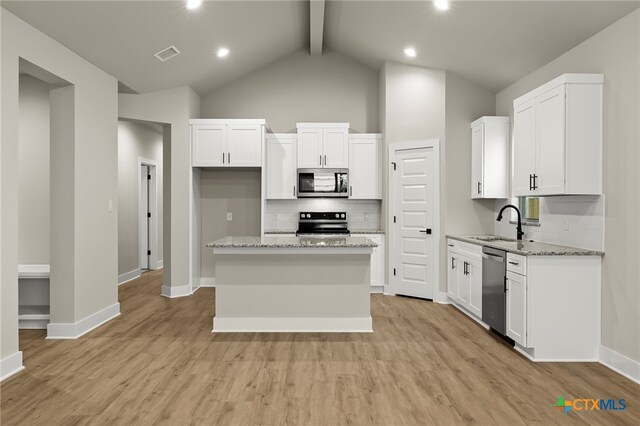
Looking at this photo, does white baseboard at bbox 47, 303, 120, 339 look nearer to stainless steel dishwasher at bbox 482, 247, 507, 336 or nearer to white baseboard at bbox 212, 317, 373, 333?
white baseboard at bbox 212, 317, 373, 333

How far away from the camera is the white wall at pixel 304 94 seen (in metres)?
6.43

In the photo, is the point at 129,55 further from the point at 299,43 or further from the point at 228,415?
the point at 228,415

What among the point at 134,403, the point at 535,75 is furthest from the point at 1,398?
the point at 535,75

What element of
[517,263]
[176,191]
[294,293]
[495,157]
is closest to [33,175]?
[176,191]

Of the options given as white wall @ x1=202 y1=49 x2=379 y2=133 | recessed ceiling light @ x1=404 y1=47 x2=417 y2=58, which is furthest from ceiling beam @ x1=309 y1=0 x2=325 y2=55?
recessed ceiling light @ x1=404 y1=47 x2=417 y2=58

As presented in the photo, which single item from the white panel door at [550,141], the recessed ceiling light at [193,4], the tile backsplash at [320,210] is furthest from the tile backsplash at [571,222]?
the recessed ceiling light at [193,4]

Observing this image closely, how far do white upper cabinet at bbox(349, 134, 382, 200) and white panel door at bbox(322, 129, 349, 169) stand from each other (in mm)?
112

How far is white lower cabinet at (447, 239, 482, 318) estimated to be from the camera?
433 centimetres

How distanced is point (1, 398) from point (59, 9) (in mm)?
3048

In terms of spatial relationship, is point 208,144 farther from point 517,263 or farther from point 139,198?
point 517,263

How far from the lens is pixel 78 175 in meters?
3.94

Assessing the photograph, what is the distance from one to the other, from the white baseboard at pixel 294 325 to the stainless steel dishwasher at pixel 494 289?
1.24m

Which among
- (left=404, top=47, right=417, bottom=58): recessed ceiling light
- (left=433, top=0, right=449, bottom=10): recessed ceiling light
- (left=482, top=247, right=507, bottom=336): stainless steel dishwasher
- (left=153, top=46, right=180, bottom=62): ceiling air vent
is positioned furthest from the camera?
(left=404, top=47, right=417, bottom=58): recessed ceiling light

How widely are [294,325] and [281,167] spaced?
2831 millimetres
